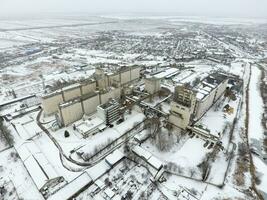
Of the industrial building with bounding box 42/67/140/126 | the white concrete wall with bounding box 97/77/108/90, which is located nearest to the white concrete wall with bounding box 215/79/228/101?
the industrial building with bounding box 42/67/140/126

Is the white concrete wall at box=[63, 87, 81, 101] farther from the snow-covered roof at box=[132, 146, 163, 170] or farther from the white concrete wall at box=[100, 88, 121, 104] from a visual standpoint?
the snow-covered roof at box=[132, 146, 163, 170]

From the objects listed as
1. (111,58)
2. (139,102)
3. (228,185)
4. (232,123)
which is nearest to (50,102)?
(139,102)

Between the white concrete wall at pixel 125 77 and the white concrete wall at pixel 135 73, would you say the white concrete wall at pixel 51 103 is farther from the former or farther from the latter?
the white concrete wall at pixel 135 73

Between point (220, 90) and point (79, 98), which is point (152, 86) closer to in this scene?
point (220, 90)

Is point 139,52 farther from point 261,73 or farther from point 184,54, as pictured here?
point 261,73

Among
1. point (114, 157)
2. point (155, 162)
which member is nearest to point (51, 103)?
point (114, 157)

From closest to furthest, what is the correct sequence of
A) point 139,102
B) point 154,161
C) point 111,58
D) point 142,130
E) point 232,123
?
point 154,161, point 142,130, point 232,123, point 139,102, point 111,58
